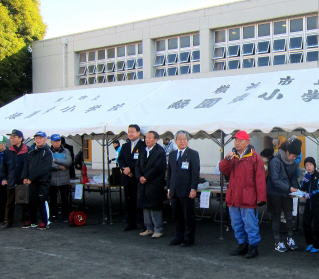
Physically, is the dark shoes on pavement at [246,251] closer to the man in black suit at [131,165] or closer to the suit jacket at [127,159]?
the man in black suit at [131,165]

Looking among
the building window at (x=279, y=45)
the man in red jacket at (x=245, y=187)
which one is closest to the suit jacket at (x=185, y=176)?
the man in red jacket at (x=245, y=187)

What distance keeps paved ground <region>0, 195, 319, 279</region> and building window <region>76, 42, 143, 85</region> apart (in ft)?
44.0

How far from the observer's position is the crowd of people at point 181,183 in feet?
20.4

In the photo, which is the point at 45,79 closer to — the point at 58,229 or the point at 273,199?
the point at 58,229

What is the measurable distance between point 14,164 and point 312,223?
5.08 meters

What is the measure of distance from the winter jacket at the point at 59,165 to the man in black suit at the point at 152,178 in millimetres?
2059

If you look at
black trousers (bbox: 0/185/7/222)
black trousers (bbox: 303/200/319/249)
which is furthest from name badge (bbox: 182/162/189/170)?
black trousers (bbox: 0/185/7/222)

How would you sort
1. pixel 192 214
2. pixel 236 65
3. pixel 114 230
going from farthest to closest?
pixel 236 65 < pixel 114 230 < pixel 192 214

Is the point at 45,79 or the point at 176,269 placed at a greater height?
the point at 45,79

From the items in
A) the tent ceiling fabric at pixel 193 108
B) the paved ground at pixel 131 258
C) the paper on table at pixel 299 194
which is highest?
the tent ceiling fabric at pixel 193 108

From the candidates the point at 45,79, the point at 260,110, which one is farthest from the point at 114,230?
the point at 45,79

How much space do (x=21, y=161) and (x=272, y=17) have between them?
1118 centimetres

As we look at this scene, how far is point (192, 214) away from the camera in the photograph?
22.9 ft

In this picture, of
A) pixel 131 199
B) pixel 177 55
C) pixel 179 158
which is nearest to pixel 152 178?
pixel 179 158
